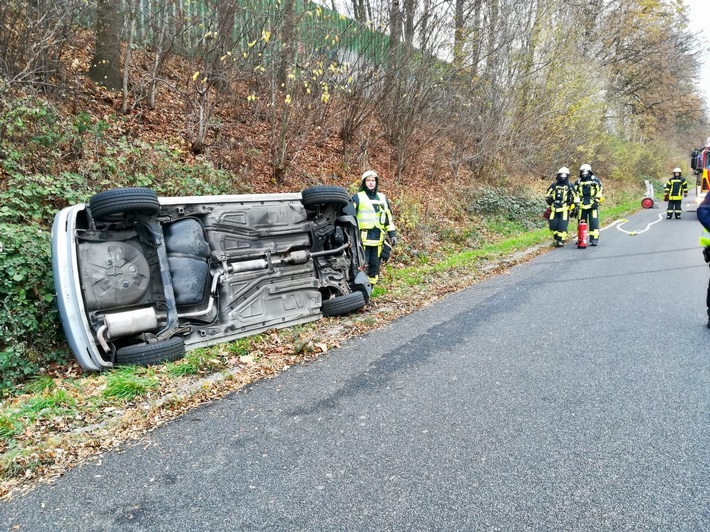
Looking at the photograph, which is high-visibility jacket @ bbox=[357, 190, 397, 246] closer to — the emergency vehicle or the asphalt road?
the asphalt road

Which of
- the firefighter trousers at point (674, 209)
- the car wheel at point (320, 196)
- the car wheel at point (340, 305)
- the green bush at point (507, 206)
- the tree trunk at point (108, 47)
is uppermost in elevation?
the tree trunk at point (108, 47)

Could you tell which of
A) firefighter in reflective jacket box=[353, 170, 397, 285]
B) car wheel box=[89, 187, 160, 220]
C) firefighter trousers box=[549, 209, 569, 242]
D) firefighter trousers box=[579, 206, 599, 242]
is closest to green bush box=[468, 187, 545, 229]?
firefighter trousers box=[549, 209, 569, 242]

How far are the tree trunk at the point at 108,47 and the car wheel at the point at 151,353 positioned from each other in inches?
260

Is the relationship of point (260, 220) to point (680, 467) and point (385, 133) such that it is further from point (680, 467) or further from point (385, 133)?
point (385, 133)

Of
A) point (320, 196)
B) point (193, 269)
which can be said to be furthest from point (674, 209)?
point (193, 269)

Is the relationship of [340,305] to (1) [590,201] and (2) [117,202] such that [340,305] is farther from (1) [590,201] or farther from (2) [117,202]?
(1) [590,201]

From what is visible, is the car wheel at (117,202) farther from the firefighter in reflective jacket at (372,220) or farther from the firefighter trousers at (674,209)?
the firefighter trousers at (674,209)

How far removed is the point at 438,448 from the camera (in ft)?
10.4

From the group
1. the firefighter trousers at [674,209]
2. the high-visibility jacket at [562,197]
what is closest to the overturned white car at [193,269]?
the high-visibility jacket at [562,197]

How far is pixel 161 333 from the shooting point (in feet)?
15.9

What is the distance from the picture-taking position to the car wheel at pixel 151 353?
4.47 meters

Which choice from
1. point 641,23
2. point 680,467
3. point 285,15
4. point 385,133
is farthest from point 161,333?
point 641,23

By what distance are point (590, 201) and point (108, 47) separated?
11.6m

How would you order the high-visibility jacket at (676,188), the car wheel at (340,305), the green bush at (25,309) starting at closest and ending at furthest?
the green bush at (25,309)
the car wheel at (340,305)
the high-visibility jacket at (676,188)
